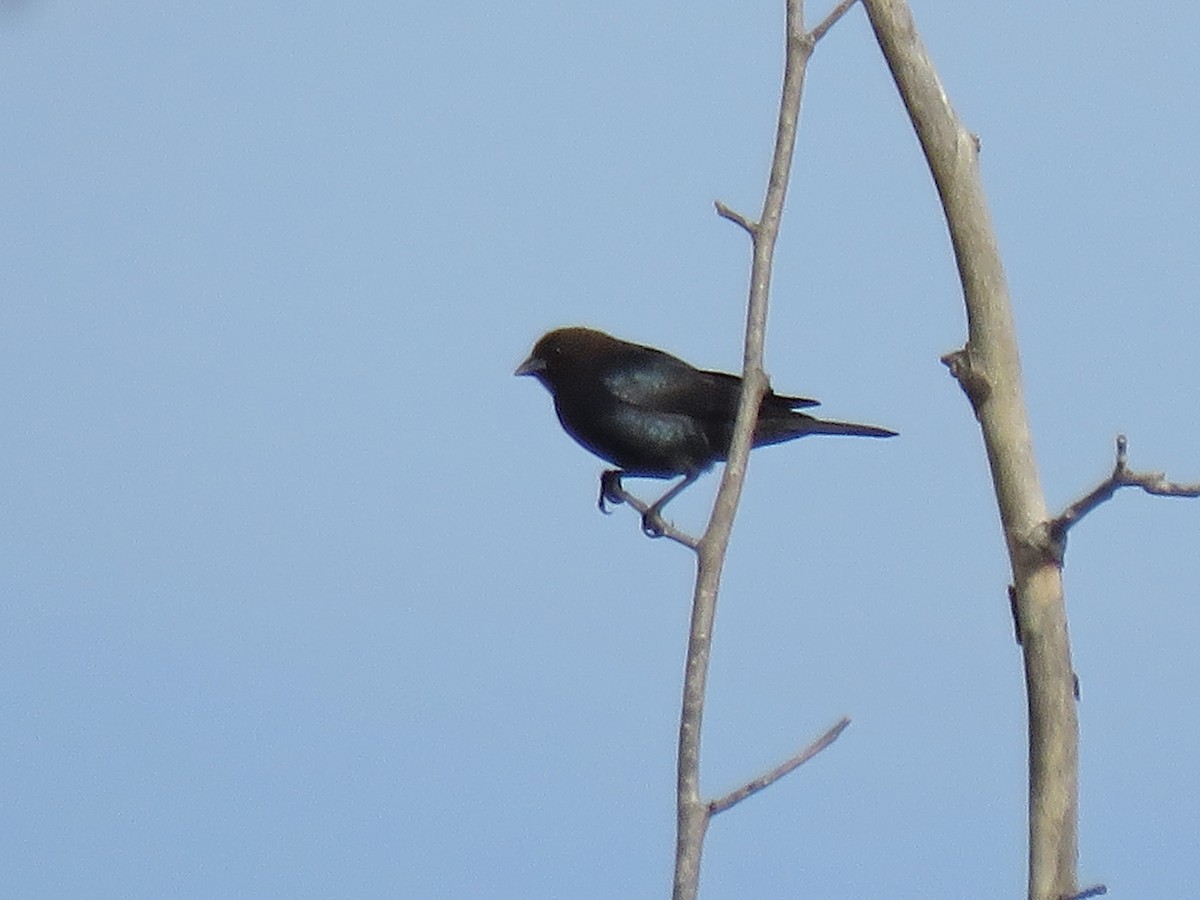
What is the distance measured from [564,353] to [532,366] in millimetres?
168

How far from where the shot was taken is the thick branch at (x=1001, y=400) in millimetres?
3820

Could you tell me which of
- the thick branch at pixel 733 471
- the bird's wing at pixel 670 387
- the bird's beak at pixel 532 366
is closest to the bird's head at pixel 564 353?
the bird's beak at pixel 532 366

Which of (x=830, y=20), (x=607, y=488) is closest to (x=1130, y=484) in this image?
(x=830, y=20)

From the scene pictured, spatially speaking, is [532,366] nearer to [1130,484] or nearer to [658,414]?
[658,414]

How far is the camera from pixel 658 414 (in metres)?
7.52

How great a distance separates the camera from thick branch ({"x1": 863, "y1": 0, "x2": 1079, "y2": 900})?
3820mm

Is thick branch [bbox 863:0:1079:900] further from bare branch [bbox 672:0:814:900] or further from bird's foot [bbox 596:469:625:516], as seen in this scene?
bird's foot [bbox 596:469:625:516]

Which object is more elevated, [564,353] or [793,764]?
[564,353]

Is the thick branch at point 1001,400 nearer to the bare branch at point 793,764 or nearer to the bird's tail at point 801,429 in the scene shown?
the bare branch at point 793,764

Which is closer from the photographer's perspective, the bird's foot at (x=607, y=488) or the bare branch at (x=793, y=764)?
the bare branch at (x=793, y=764)

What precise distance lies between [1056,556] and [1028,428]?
27cm

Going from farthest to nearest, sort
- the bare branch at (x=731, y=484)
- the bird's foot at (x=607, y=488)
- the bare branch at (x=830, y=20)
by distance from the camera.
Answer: the bird's foot at (x=607, y=488) → the bare branch at (x=830, y=20) → the bare branch at (x=731, y=484)

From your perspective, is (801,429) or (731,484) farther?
(801,429)

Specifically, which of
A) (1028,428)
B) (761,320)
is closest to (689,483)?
A: (1028,428)
